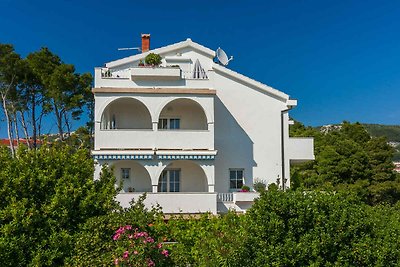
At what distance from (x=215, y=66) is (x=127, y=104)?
7053mm

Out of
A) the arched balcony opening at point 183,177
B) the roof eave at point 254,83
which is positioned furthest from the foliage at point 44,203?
the roof eave at point 254,83

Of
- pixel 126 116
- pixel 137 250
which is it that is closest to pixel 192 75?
pixel 126 116

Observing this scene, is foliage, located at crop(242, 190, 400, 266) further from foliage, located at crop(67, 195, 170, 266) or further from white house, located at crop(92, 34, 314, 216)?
white house, located at crop(92, 34, 314, 216)

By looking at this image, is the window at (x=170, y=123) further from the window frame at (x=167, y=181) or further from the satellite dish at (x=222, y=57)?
the satellite dish at (x=222, y=57)

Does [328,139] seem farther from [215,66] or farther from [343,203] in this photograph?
[343,203]

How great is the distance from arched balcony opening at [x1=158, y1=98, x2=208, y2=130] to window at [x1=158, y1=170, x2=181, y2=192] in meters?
3.29

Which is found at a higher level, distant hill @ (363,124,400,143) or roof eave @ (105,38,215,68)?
distant hill @ (363,124,400,143)

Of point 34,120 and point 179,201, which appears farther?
point 34,120

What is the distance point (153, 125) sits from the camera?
26.4 m

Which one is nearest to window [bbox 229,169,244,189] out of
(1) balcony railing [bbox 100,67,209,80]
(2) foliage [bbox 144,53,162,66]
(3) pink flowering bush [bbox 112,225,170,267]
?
(1) balcony railing [bbox 100,67,209,80]

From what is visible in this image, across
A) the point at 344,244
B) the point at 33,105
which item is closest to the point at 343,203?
the point at 344,244

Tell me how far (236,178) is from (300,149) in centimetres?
520

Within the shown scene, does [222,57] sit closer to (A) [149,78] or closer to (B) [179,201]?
(A) [149,78]

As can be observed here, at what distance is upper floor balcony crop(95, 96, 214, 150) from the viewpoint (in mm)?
26016
